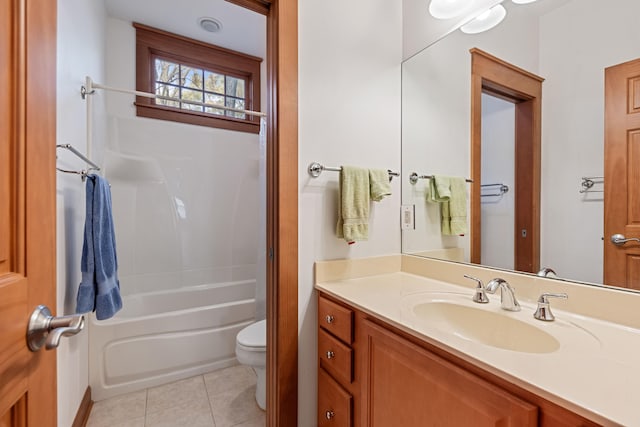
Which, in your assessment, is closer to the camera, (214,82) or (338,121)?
(338,121)

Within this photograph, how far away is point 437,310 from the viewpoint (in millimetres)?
1108

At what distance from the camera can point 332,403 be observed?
1.20 meters

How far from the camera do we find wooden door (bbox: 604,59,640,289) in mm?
868

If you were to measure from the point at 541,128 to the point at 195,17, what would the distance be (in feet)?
7.91

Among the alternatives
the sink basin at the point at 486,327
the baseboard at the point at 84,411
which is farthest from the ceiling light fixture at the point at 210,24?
the baseboard at the point at 84,411

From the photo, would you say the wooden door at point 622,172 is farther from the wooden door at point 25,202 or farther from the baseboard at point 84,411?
the baseboard at point 84,411

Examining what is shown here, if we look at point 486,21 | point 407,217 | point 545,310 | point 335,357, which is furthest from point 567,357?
Result: point 486,21

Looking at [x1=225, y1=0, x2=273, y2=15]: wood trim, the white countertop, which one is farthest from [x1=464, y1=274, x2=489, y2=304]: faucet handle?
[x1=225, y1=0, x2=273, y2=15]: wood trim

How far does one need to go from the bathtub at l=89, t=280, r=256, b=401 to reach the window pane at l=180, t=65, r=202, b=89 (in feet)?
5.76

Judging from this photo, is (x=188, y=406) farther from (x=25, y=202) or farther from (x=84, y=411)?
(x=25, y=202)

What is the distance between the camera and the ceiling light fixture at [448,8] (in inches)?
52.4

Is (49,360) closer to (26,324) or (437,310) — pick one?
(26,324)

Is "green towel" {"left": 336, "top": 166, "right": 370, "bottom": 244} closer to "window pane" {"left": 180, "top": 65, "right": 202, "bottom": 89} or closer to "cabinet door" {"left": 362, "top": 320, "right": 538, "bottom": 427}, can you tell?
"cabinet door" {"left": 362, "top": 320, "right": 538, "bottom": 427}

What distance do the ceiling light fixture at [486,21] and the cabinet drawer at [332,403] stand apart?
1.65 metres
